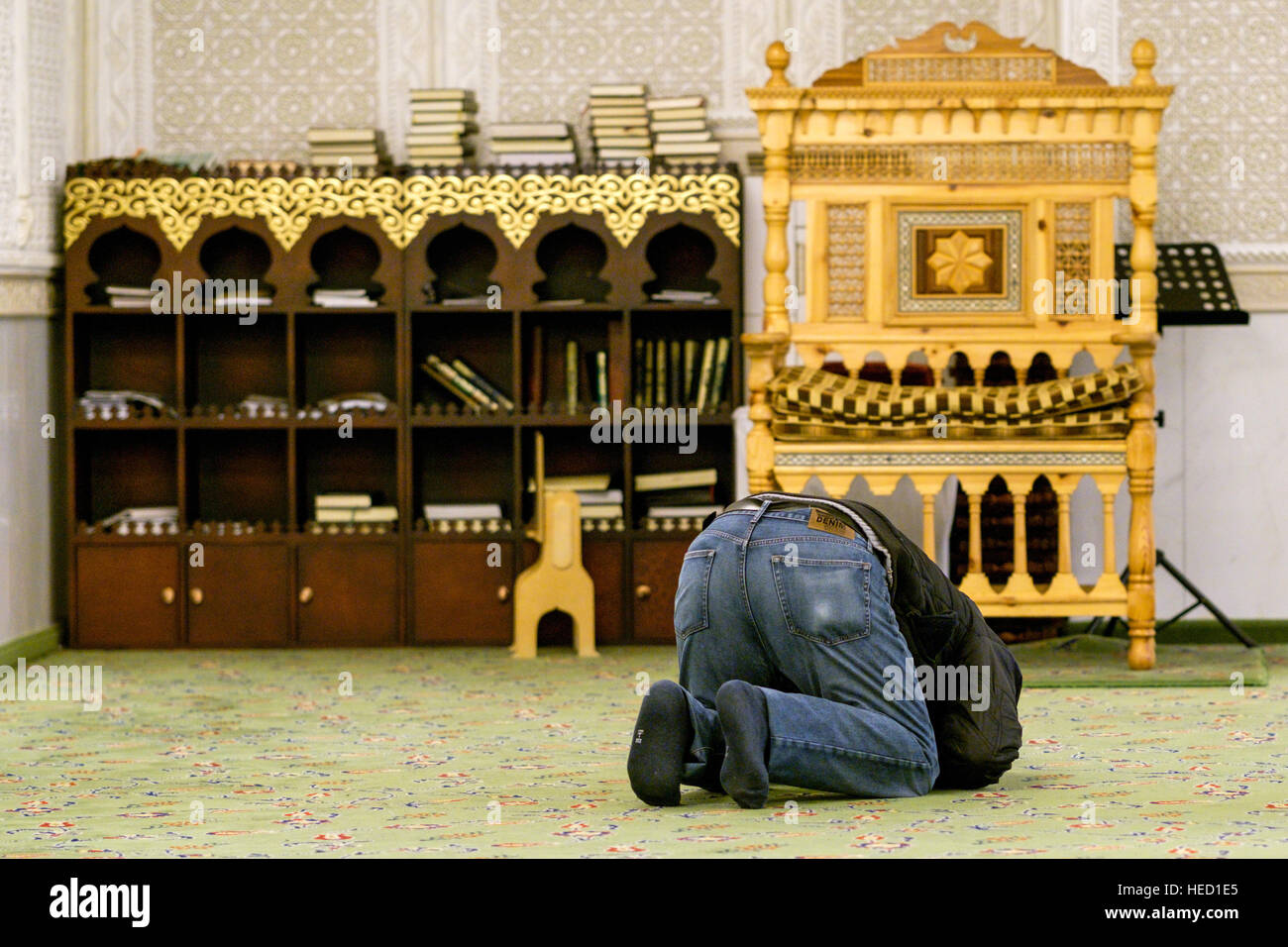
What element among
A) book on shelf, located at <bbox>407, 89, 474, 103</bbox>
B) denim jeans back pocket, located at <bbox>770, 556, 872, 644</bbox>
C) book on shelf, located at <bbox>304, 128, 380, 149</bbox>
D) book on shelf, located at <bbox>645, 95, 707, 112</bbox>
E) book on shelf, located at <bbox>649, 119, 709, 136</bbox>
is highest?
book on shelf, located at <bbox>407, 89, 474, 103</bbox>

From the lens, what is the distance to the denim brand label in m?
3.32

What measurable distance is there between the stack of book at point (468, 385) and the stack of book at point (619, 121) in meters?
1.06

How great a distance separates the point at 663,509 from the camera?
6.91 metres

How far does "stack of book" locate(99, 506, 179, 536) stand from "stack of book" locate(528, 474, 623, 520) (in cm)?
155

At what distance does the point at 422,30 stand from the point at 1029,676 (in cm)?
386

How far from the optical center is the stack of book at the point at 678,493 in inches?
272

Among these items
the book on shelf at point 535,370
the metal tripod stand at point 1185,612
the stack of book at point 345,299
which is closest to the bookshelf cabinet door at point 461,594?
the book on shelf at point 535,370

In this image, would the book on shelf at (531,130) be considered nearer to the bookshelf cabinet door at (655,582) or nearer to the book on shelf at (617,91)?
the book on shelf at (617,91)

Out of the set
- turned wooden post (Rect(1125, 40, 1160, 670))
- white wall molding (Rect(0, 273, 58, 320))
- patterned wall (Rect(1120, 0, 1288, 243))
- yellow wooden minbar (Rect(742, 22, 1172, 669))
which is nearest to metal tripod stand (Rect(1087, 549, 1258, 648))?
turned wooden post (Rect(1125, 40, 1160, 670))

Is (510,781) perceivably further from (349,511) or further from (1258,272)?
(1258,272)

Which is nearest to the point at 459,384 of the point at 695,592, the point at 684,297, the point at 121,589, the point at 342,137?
the point at 684,297

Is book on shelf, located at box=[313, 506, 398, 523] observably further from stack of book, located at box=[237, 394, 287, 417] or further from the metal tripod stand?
the metal tripod stand

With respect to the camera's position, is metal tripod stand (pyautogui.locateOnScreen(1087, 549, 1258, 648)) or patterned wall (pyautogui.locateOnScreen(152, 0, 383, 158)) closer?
metal tripod stand (pyautogui.locateOnScreen(1087, 549, 1258, 648))

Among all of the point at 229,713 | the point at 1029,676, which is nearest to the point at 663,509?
the point at 1029,676
